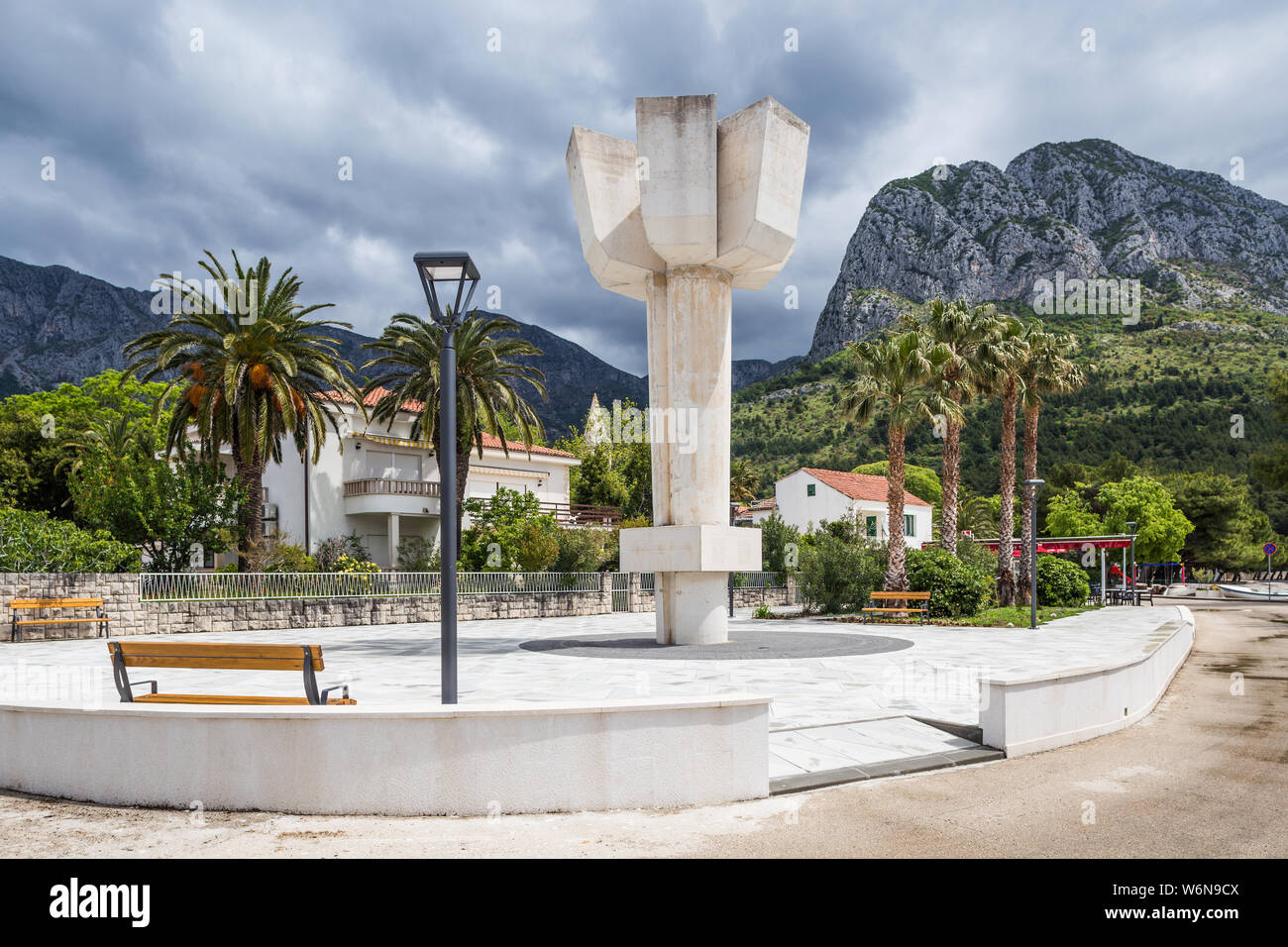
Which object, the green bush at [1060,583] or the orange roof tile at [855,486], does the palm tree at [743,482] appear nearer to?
the orange roof tile at [855,486]

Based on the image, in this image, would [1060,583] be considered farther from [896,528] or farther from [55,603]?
[55,603]

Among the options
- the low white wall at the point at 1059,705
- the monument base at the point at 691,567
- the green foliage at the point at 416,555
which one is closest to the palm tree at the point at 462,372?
the green foliage at the point at 416,555

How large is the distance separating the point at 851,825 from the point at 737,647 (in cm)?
1126

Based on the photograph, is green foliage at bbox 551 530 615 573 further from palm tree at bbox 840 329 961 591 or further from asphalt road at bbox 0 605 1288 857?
asphalt road at bbox 0 605 1288 857

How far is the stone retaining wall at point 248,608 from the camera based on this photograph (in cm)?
1995

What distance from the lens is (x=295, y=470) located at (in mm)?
38750

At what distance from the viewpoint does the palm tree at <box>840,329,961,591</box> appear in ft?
89.9

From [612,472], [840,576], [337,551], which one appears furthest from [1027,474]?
[612,472]

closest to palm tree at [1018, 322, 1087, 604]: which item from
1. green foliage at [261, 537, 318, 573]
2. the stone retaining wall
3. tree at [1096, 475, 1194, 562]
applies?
the stone retaining wall

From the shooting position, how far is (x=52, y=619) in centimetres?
1975

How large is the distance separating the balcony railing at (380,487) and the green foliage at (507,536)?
2.90 metres

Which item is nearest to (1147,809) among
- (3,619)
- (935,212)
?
(3,619)
